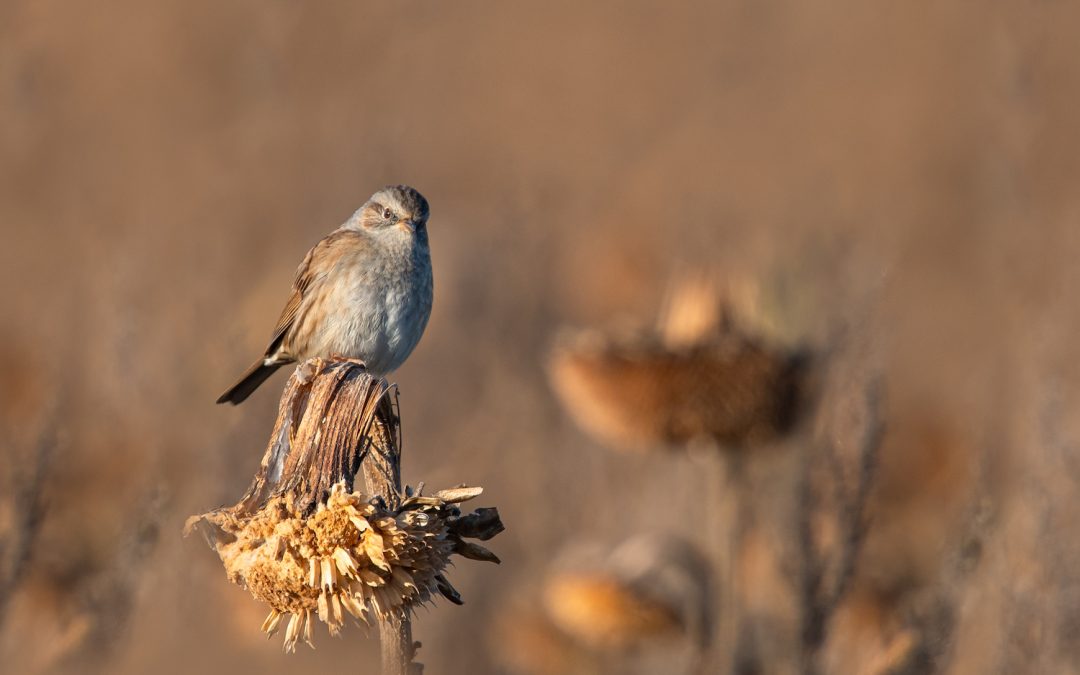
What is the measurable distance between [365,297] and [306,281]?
0.56m

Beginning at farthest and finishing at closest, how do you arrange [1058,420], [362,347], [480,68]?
[480,68], [362,347], [1058,420]

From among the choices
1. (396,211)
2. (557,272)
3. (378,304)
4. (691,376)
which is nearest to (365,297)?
(378,304)

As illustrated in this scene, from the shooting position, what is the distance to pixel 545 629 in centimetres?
623

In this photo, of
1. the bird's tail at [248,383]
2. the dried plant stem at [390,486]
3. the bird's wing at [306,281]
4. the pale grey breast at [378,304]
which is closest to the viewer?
the dried plant stem at [390,486]

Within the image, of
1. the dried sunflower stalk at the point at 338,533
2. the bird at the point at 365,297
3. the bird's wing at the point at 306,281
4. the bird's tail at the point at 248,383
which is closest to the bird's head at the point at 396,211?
the bird at the point at 365,297

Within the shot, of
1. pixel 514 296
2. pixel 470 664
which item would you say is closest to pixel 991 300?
pixel 514 296

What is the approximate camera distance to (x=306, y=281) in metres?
5.12

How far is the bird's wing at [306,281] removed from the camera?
5023 mm

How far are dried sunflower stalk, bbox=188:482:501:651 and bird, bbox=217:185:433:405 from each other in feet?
7.72

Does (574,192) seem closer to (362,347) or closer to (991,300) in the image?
(991,300)

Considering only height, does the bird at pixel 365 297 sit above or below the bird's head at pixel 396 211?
below

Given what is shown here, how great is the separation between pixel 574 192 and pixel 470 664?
10113mm

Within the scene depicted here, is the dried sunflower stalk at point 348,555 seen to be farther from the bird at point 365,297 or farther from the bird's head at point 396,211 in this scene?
the bird's head at point 396,211

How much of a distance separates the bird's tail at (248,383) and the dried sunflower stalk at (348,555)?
2563 mm
